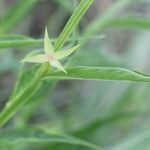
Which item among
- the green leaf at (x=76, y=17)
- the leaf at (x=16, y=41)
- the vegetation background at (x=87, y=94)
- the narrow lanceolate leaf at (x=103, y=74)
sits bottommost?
the narrow lanceolate leaf at (x=103, y=74)

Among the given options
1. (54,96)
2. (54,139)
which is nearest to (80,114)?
(54,96)

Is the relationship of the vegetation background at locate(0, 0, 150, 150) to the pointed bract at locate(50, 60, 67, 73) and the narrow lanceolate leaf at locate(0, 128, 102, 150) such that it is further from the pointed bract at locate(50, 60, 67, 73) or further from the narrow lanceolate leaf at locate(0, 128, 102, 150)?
the pointed bract at locate(50, 60, 67, 73)

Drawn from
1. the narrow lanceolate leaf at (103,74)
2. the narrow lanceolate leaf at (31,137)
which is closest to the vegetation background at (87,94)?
the narrow lanceolate leaf at (31,137)

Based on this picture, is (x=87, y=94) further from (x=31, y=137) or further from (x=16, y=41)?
(x=16, y=41)

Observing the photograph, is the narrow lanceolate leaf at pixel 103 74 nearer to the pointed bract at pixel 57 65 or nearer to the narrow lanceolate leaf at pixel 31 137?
the pointed bract at pixel 57 65

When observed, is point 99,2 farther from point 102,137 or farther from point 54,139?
point 54,139

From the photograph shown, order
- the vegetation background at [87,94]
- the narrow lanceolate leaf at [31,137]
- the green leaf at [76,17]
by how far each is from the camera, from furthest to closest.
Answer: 1. the vegetation background at [87,94]
2. the narrow lanceolate leaf at [31,137]
3. the green leaf at [76,17]
